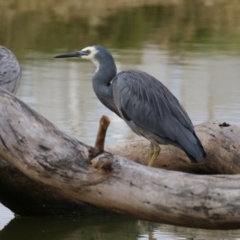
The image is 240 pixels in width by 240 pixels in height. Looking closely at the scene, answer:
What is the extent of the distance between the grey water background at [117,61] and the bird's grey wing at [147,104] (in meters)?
0.82

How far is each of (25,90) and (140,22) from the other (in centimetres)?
964

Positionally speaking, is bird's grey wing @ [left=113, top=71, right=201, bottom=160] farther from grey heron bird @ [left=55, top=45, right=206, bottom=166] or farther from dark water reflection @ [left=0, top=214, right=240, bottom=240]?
dark water reflection @ [left=0, top=214, right=240, bottom=240]

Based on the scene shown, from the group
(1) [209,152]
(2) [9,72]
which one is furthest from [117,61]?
(1) [209,152]

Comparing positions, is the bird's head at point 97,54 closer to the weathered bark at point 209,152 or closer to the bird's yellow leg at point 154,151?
the weathered bark at point 209,152

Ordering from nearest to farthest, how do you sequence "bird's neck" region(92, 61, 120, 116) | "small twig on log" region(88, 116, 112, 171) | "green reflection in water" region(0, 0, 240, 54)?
"small twig on log" region(88, 116, 112, 171), "bird's neck" region(92, 61, 120, 116), "green reflection in water" region(0, 0, 240, 54)

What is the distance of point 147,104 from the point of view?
23.1ft

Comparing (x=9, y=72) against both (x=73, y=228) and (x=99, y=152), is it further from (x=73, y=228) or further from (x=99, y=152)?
(x=99, y=152)

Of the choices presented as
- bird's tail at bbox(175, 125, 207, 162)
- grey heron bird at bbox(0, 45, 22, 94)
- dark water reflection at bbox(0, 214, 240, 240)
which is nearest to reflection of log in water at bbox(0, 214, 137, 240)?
dark water reflection at bbox(0, 214, 240, 240)

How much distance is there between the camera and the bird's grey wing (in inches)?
269

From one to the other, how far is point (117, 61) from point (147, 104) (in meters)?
8.19

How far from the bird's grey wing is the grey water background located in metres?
0.82

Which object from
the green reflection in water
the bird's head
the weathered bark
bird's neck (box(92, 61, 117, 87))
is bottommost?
the green reflection in water

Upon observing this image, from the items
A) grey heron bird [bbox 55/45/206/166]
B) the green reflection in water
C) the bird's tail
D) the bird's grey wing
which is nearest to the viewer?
the bird's tail

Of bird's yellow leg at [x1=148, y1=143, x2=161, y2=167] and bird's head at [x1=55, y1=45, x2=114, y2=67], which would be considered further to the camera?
bird's head at [x1=55, y1=45, x2=114, y2=67]
